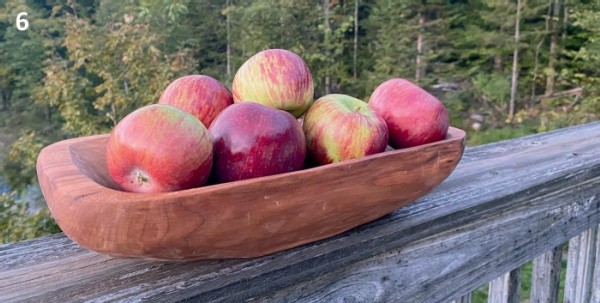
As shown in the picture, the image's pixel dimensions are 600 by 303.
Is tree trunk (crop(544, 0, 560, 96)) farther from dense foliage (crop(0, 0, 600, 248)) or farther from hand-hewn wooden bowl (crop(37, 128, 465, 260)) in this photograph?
hand-hewn wooden bowl (crop(37, 128, 465, 260))

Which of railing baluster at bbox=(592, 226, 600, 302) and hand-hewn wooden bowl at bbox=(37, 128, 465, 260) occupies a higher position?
hand-hewn wooden bowl at bbox=(37, 128, 465, 260)

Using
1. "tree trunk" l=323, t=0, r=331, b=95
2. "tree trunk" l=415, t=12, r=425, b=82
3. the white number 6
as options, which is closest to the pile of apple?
the white number 6

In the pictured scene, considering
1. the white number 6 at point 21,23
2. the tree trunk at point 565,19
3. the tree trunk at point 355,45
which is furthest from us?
the tree trunk at point 355,45

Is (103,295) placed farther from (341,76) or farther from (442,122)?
(341,76)

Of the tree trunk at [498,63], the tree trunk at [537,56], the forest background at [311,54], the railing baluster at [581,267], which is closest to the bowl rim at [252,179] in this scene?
the railing baluster at [581,267]

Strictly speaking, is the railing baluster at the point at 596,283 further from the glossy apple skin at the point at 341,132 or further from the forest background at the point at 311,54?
the forest background at the point at 311,54

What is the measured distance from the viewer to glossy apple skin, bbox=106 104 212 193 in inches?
20.5

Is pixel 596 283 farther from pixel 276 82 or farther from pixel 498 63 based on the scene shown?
pixel 498 63

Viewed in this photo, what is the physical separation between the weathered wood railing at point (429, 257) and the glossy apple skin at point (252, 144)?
0.32 ft

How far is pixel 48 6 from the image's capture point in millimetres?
9023

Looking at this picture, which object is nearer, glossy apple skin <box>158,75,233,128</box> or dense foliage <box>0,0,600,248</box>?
glossy apple skin <box>158,75,233,128</box>

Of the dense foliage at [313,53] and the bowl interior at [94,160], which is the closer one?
the bowl interior at [94,160]

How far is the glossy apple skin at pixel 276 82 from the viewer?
0.72 m

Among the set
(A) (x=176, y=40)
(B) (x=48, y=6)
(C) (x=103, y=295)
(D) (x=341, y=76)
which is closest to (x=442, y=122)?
(C) (x=103, y=295)
